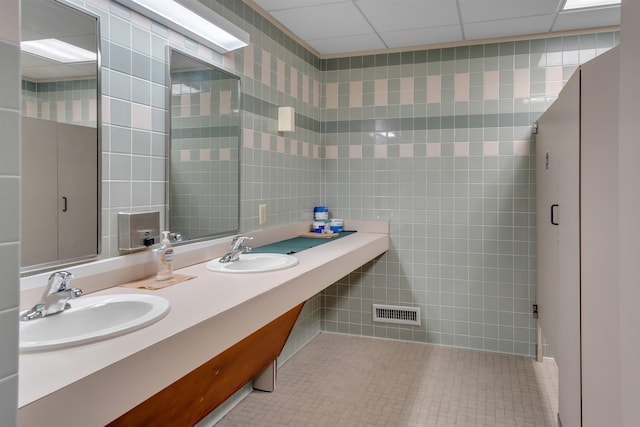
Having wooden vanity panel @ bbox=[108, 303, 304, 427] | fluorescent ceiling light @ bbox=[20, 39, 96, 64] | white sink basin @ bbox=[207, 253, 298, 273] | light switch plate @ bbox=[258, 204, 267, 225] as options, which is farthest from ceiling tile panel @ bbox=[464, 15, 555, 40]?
fluorescent ceiling light @ bbox=[20, 39, 96, 64]

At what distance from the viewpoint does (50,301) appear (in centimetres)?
130

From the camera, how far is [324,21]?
2.95 metres

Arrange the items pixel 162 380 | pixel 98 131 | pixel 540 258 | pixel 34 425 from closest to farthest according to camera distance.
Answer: pixel 34 425, pixel 162 380, pixel 98 131, pixel 540 258

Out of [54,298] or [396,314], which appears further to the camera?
[396,314]

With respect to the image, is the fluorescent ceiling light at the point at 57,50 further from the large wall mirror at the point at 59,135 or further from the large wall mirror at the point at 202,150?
the large wall mirror at the point at 202,150

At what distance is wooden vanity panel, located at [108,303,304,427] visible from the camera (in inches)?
62.4

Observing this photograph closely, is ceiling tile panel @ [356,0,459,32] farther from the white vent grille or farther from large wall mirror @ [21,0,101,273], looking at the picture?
the white vent grille

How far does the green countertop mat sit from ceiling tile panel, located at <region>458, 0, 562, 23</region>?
1673 millimetres

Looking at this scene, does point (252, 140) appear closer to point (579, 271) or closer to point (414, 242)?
point (414, 242)

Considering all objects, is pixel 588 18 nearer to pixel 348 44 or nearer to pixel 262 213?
pixel 348 44

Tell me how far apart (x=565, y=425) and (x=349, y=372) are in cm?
133

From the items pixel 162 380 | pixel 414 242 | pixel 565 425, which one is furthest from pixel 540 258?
pixel 162 380

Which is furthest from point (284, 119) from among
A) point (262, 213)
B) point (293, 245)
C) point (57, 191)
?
point (57, 191)

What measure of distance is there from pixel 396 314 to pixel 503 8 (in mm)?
2271
